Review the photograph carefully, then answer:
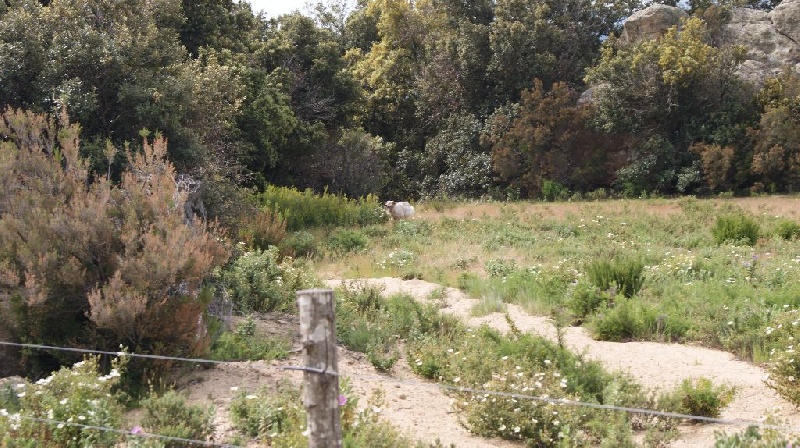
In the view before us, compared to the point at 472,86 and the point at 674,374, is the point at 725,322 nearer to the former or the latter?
the point at 674,374

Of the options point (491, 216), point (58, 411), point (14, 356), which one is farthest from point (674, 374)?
point (491, 216)

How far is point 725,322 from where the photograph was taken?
28.5 ft

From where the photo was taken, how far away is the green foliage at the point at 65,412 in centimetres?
504

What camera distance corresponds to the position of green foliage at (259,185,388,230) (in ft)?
69.1

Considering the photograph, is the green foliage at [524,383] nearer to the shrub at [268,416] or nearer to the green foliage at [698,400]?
the green foliage at [698,400]

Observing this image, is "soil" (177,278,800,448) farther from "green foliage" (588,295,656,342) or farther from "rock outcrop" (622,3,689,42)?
"rock outcrop" (622,3,689,42)

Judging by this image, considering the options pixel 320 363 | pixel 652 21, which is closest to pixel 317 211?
pixel 652 21

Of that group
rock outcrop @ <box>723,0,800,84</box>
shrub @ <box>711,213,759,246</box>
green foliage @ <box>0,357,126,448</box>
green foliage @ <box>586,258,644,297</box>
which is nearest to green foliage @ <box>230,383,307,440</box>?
green foliage @ <box>0,357,126,448</box>

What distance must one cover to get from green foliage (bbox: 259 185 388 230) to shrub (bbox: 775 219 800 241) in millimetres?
10564

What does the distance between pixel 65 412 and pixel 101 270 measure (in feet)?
6.10

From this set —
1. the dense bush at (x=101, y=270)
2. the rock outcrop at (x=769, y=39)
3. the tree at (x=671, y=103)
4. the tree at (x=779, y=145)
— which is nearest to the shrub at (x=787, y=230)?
the tree at (x=779, y=145)

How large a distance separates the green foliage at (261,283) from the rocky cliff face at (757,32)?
850 inches

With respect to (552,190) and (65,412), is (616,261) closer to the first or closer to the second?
(65,412)

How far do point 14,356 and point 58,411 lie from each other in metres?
1.97
